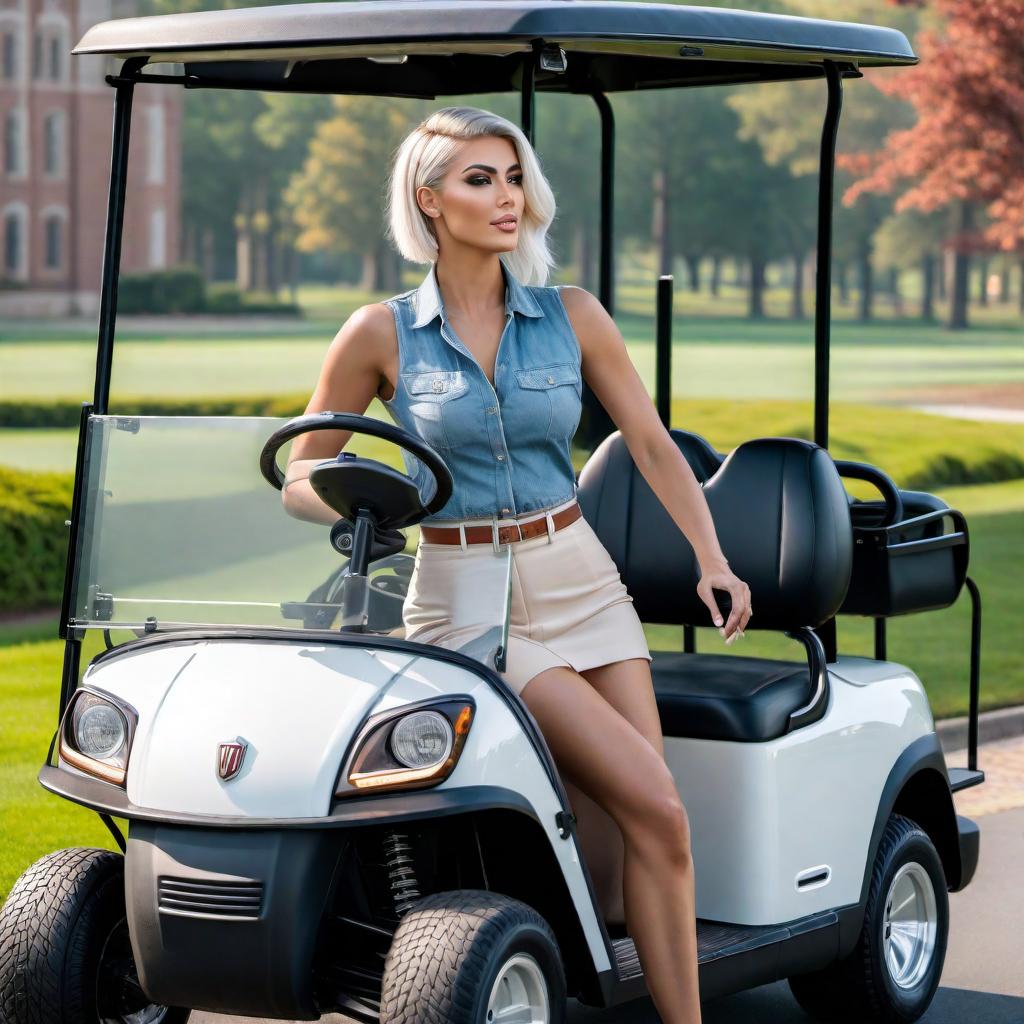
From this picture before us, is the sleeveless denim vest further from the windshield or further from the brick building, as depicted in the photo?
the brick building

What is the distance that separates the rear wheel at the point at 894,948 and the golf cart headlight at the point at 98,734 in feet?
5.82

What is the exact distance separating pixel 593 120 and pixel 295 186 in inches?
436

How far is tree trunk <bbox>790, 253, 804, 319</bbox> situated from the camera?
56950mm

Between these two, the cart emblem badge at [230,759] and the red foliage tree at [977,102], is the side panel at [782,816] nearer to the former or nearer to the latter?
the cart emblem badge at [230,759]

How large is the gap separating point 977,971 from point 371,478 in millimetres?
2404

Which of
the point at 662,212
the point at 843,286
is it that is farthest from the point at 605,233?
the point at 843,286

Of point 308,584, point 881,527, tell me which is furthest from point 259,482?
point 881,527

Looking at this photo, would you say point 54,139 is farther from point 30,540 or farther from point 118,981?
point 118,981

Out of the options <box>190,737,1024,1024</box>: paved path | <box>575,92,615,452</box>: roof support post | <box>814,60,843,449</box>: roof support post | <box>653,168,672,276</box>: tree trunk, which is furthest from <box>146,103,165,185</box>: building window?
<box>814,60,843,449</box>: roof support post

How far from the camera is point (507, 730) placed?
3.23 metres

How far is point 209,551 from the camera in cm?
363

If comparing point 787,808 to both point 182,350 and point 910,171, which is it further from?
point 182,350

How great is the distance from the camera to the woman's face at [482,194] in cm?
353

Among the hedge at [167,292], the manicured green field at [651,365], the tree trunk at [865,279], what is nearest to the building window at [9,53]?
the hedge at [167,292]
